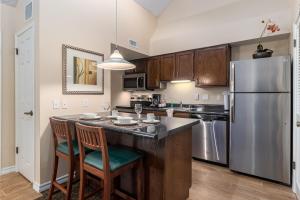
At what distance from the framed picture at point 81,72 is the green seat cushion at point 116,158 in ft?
4.24

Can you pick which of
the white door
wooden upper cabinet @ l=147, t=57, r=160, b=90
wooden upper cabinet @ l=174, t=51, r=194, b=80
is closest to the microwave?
wooden upper cabinet @ l=147, t=57, r=160, b=90

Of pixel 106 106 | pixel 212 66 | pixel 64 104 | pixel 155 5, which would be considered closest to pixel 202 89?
pixel 212 66

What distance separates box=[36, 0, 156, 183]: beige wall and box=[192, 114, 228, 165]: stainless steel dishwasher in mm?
1872

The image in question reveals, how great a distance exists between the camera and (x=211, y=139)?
3.22 metres

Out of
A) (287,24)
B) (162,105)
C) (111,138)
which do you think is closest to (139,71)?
(162,105)

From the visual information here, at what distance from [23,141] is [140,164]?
6.71 feet

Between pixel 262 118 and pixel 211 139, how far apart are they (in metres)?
0.95

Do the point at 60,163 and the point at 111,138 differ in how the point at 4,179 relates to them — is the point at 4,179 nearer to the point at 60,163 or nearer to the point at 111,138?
the point at 60,163

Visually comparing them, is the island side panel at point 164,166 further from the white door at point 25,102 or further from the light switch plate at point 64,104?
the white door at point 25,102

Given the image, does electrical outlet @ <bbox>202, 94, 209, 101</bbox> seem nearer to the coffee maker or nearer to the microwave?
the coffee maker

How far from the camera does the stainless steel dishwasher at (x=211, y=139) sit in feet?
10.1

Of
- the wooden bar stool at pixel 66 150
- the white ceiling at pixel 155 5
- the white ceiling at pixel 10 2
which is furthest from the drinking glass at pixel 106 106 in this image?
the white ceiling at pixel 155 5

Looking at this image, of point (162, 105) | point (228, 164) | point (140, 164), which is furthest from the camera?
point (162, 105)

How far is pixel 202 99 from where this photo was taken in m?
4.00
